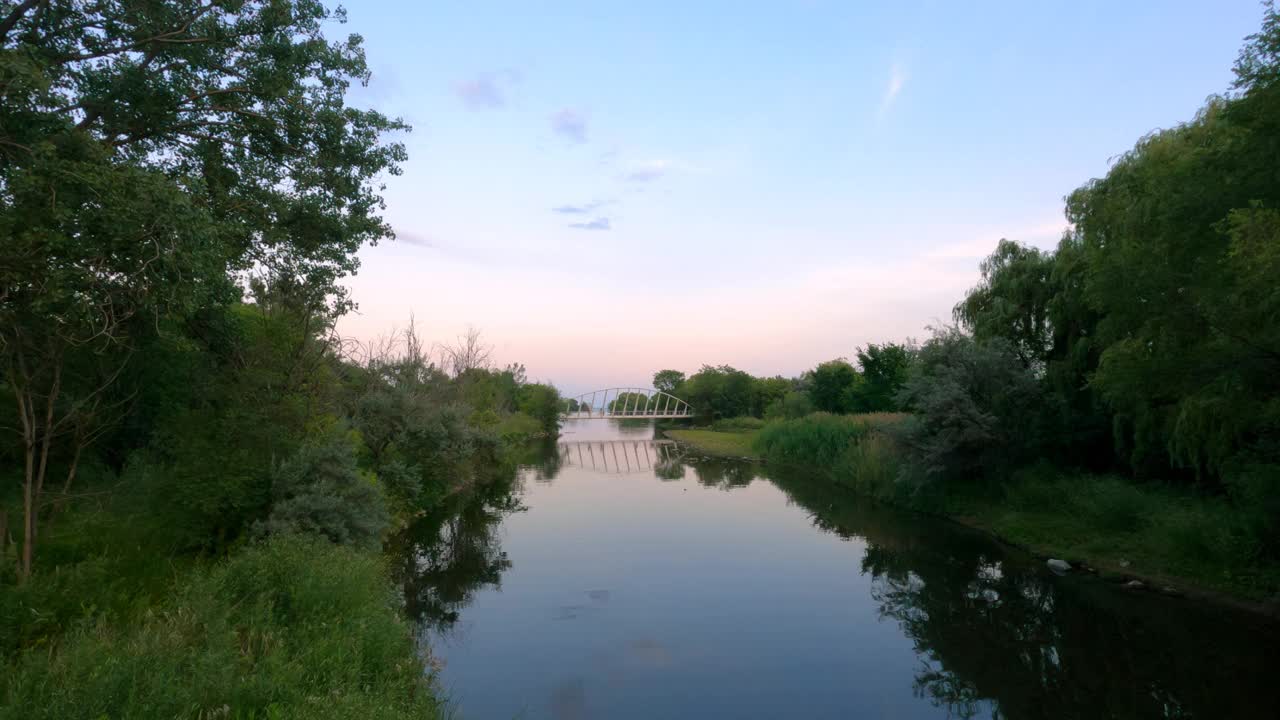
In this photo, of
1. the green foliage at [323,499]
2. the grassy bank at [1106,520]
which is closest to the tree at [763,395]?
the grassy bank at [1106,520]

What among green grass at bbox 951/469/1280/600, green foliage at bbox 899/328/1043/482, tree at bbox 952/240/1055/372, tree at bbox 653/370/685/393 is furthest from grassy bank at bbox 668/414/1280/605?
tree at bbox 653/370/685/393

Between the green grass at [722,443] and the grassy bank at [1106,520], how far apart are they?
16.5 meters

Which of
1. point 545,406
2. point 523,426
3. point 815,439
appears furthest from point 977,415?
point 545,406

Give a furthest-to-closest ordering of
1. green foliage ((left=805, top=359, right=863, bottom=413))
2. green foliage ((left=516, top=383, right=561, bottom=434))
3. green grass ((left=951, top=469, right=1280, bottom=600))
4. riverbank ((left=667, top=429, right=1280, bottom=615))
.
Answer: green foliage ((left=516, top=383, right=561, bottom=434))
green foliage ((left=805, top=359, right=863, bottom=413))
green grass ((left=951, top=469, right=1280, bottom=600))
riverbank ((left=667, top=429, right=1280, bottom=615))

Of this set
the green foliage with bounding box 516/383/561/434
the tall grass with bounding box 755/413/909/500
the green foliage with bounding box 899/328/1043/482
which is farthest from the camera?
the green foliage with bounding box 516/383/561/434

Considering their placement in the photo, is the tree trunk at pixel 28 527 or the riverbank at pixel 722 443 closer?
the tree trunk at pixel 28 527

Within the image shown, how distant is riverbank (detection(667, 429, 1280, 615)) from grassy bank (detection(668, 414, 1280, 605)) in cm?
2

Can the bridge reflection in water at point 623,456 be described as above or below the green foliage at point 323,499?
below

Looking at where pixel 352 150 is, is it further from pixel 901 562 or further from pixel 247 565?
pixel 901 562

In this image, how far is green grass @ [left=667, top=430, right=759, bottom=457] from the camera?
4197cm

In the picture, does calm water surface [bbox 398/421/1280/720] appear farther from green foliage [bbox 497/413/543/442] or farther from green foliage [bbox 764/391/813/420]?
green foliage [bbox 764/391/813/420]

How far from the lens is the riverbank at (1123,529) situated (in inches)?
453

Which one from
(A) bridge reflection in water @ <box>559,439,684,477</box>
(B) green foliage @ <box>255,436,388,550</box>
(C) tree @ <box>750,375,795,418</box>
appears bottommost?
(A) bridge reflection in water @ <box>559,439,684,477</box>

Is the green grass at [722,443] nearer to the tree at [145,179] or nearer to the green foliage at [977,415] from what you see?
the green foliage at [977,415]
